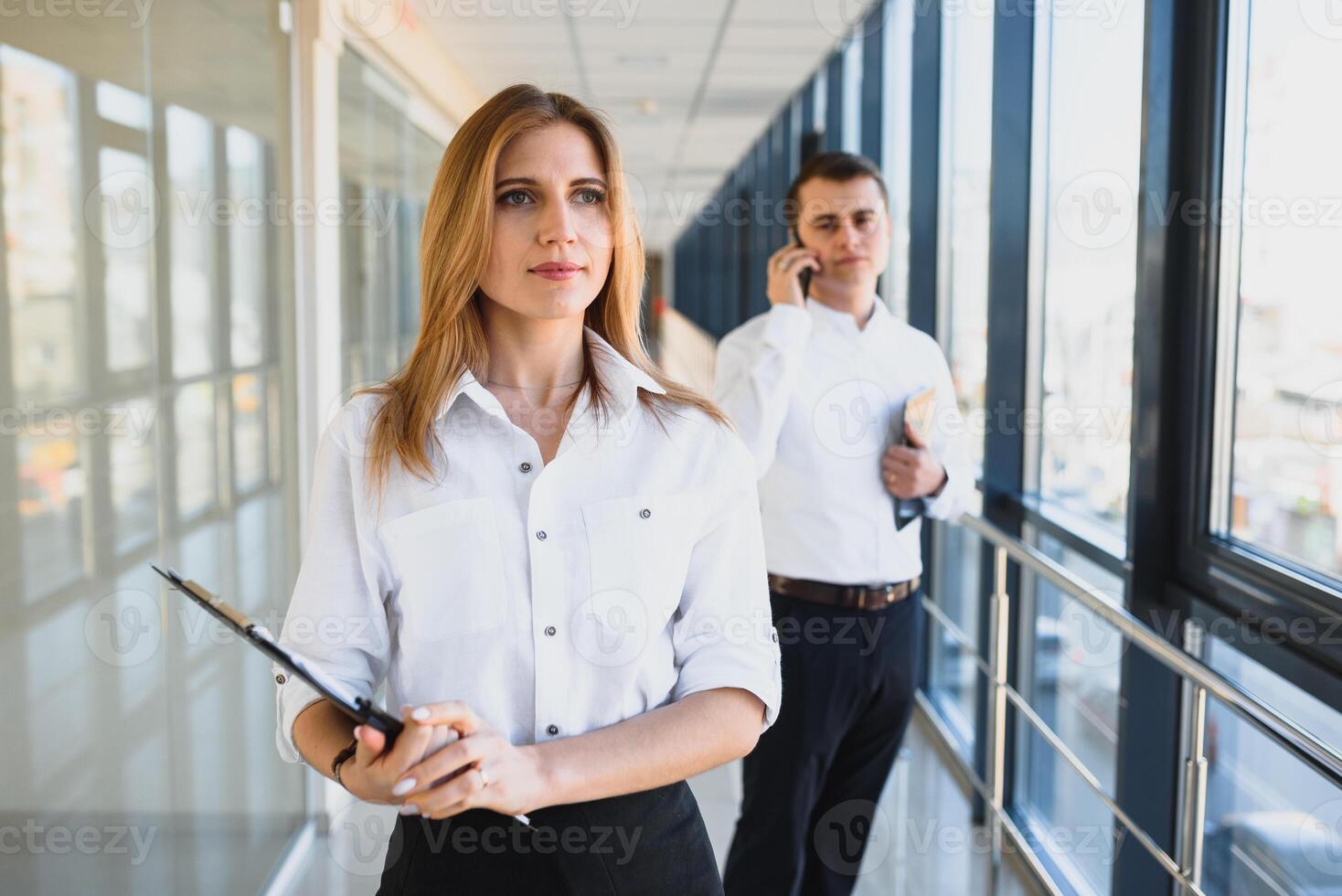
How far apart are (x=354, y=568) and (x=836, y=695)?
128cm

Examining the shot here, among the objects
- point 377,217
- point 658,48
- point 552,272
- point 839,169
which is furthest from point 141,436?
point 658,48

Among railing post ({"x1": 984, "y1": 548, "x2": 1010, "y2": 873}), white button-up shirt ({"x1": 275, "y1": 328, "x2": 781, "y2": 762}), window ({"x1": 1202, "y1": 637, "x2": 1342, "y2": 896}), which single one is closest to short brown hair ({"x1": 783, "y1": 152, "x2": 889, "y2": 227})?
railing post ({"x1": 984, "y1": 548, "x2": 1010, "y2": 873})

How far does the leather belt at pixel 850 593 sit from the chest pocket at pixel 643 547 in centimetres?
109

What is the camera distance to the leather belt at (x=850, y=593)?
2.24 metres

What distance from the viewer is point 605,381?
1.27 meters

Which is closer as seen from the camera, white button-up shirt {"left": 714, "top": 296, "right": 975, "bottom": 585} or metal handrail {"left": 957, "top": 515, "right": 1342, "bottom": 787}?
metal handrail {"left": 957, "top": 515, "right": 1342, "bottom": 787}

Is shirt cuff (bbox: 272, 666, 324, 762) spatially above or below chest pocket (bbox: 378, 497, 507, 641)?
below

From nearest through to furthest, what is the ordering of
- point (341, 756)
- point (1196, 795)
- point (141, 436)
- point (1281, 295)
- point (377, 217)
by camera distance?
1. point (341, 756)
2. point (1196, 795)
3. point (1281, 295)
4. point (141, 436)
5. point (377, 217)

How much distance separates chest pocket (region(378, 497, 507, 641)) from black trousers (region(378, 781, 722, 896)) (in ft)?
0.63

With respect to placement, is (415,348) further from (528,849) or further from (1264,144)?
(1264,144)

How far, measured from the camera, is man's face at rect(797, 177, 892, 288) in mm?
2385

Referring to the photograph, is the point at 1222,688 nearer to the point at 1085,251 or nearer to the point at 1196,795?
the point at 1196,795

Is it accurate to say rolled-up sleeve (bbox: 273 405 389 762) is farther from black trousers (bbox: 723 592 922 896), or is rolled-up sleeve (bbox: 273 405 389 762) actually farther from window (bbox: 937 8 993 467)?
window (bbox: 937 8 993 467)

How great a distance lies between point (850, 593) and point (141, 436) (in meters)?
1.34
